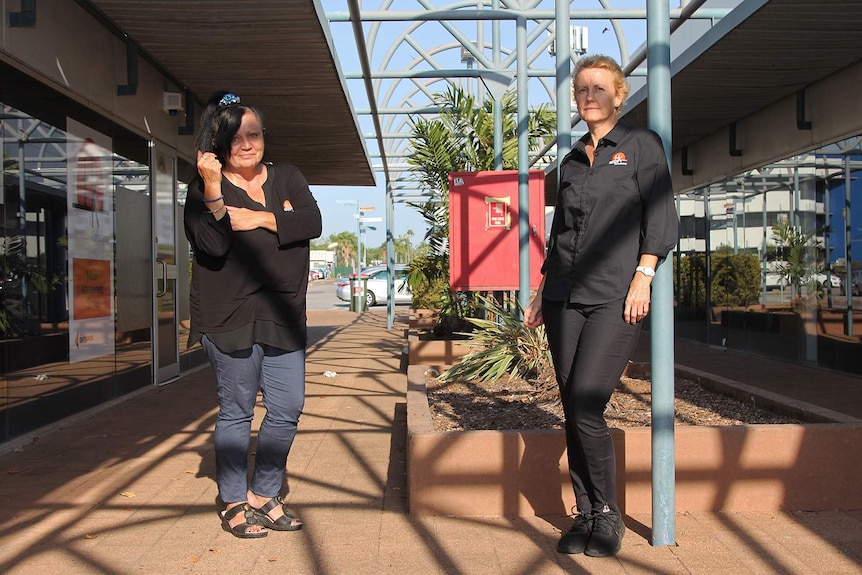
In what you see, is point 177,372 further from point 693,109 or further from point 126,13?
point 693,109

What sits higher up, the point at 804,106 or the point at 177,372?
the point at 804,106

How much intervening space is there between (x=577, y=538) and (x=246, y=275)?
1627mm

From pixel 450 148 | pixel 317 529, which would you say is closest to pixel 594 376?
pixel 317 529

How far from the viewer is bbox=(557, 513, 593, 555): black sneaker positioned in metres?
3.46

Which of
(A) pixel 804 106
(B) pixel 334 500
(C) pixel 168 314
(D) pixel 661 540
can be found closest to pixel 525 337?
(B) pixel 334 500

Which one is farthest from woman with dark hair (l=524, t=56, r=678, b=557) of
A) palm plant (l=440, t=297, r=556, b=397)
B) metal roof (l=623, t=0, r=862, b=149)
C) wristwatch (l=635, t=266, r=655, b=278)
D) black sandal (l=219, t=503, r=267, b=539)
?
metal roof (l=623, t=0, r=862, b=149)

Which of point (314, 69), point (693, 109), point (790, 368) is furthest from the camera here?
point (693, 109)

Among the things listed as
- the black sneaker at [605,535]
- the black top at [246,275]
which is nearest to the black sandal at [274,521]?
the black top at [246,275]

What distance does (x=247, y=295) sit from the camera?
3.67 metres

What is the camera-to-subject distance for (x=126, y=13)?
23.3 ft

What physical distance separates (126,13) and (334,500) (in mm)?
4529

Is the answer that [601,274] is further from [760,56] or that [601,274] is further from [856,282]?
[856,282]

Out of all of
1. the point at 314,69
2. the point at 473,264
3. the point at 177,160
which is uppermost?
the point at 314,69

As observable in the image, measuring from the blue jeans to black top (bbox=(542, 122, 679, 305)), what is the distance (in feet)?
3.72
